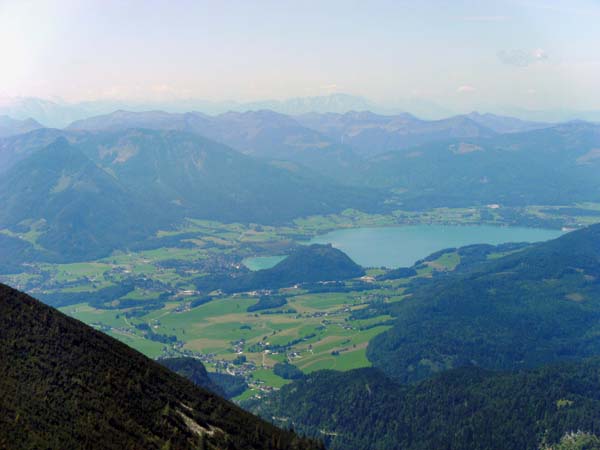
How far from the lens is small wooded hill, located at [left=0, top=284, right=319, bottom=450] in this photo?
34.5 metres

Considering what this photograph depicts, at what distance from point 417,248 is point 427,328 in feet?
263

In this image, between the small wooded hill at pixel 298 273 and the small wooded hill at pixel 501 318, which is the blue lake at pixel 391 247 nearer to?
the small wooded hill at pixel 298 273

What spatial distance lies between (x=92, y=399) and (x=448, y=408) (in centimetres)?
3969

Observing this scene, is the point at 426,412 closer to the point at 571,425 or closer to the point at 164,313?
the point at 571,425

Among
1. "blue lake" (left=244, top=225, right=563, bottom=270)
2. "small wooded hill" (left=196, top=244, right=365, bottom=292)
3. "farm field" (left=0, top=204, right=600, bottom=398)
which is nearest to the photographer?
"farm field" (left=0, top=204, right=600, bottom=398)

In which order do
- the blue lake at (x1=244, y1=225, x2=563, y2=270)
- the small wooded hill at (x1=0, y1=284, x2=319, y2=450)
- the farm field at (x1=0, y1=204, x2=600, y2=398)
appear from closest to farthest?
the small wooded hill at (x1=0, y1=284, x2=319, y2=450), the farm field at (x1=0, y1=204, x2=600, y2=398), the blue lake at (x1=244, y1=225, x2=563, y2=270)

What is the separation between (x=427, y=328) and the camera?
344 feet

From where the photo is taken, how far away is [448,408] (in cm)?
6944

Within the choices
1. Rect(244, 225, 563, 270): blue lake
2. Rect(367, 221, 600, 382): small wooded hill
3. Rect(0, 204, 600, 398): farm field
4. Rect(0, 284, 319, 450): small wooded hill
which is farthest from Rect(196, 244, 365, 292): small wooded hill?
Rect(0, 284, 319, 450): small wooded hill

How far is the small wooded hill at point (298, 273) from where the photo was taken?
144000 millimetres

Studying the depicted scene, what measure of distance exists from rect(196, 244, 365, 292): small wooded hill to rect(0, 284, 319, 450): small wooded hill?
91481 millimetres

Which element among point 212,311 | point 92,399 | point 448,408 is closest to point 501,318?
point 448,408

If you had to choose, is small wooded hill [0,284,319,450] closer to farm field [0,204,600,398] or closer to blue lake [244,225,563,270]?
farm field [0,204,600,398]

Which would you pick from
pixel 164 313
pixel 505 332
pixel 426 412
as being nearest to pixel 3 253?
pixel 164 313
